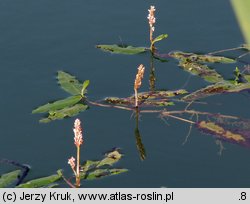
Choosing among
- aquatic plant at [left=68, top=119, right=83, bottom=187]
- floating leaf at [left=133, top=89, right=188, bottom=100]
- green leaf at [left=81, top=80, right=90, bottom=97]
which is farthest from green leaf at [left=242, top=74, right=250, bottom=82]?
aquatic plant at [left=68, top=119, right=83, bottom=187]

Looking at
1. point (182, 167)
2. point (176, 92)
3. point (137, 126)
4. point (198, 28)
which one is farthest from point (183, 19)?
point (182, 167)

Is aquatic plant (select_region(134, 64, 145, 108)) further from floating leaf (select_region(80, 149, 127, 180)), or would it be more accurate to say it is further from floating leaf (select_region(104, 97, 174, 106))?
floating leaf (select_region(80, 149, 127, 180))

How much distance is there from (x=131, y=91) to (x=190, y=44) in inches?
35.2

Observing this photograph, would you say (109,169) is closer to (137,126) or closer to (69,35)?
(137,126)

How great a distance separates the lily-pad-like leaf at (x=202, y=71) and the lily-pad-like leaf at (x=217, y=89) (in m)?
0.10

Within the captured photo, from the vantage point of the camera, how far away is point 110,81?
205 inches

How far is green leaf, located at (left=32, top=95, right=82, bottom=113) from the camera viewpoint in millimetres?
4832

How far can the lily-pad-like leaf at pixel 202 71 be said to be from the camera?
17.1 feet

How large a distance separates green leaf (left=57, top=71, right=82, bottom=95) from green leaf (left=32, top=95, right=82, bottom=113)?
90 millimetres

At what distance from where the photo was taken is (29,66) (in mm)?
5414

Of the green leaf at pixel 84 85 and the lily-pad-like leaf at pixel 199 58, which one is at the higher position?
the lily-pad-like leaf at pixel 199 58

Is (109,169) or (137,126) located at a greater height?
(137,126)

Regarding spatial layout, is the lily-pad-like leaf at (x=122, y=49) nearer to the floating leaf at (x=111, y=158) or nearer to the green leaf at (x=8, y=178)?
the floating leaf at (x=111, y=158)

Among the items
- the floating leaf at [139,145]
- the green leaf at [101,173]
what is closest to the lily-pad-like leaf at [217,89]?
the floating leaf at [139,145]
